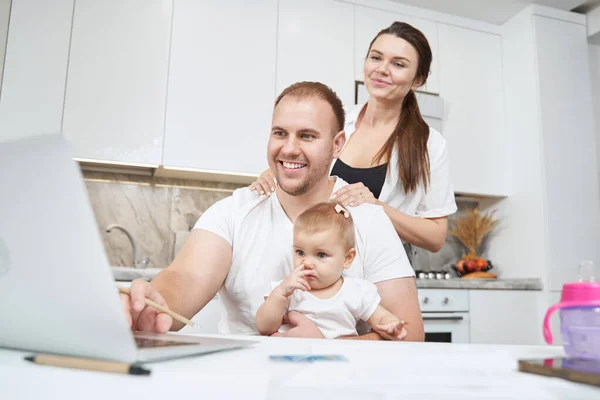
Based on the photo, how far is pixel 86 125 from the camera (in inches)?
105

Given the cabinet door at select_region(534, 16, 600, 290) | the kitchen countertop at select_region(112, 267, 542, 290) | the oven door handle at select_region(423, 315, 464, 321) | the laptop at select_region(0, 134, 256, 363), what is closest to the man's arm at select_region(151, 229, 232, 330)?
the laptop at select_region(0, 134, 256, 363)

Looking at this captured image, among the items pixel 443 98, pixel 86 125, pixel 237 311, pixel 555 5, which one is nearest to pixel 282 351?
pixel 237 311

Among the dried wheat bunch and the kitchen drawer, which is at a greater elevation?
the dried wheat bunch

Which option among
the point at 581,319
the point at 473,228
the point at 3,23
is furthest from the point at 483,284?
the point at 3,23

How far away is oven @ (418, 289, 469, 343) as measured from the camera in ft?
8.97

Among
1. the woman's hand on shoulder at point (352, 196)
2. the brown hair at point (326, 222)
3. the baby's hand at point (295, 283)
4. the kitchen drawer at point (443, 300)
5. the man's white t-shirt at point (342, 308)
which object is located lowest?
the kitchen drawer at point (443, 300)

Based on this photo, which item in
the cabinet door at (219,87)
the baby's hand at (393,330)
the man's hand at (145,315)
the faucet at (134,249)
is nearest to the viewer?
the man's hand at (145,315)

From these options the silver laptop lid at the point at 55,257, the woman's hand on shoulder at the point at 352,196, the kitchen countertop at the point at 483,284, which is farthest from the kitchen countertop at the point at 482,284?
the silver laptop lid at the point at 55,257

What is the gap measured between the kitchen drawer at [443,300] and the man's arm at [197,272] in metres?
1.66

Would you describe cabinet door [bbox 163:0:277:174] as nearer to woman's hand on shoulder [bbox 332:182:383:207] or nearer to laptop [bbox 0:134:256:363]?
woman's hand on shoulder [bbox 332:182:383:207]

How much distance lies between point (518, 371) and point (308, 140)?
0.93m

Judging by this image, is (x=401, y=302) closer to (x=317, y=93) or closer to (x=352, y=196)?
(x=352, y=196)

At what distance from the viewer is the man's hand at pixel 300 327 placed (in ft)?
3.78

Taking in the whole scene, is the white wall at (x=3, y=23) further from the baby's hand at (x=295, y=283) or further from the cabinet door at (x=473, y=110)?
the cabinet door at (x=473, y=110)
